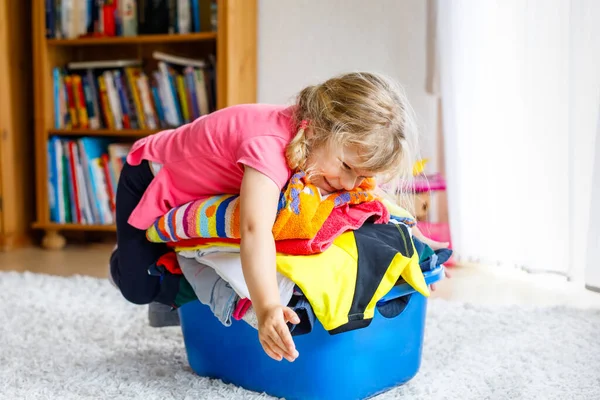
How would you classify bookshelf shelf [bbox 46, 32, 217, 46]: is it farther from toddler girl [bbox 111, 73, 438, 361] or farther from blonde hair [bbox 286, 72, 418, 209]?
blonde hair [bbox 286, 72, 418, 209]

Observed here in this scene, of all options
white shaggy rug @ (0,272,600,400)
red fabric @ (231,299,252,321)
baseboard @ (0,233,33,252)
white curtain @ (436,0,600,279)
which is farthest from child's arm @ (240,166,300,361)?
baseboard @ (0,233,33,252)

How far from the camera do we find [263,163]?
106cm

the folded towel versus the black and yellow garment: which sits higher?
the folded towel

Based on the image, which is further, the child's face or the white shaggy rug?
the white shaggy rug

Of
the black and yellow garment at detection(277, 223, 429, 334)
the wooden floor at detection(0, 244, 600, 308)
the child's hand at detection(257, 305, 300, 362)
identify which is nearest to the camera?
the child's hand at detection(257, 305, 300, 362)

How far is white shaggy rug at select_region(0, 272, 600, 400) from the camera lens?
121cm

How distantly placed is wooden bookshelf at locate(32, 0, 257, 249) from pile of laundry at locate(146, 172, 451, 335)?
1231 millimetres

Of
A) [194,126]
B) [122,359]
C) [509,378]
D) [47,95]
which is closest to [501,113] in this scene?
[509,378]

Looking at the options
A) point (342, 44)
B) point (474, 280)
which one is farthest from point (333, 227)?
point (342, 44)

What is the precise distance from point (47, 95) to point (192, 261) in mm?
1590

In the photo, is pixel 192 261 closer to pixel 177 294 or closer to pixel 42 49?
pixel 177 294

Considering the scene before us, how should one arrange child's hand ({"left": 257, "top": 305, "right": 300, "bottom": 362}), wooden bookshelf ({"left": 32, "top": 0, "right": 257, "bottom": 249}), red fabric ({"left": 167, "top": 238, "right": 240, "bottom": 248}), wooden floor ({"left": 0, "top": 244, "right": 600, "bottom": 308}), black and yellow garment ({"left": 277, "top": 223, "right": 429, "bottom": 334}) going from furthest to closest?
wooden bookshelf ({"left": 32, "top": 0, "right": 257, "bottom": 249}) < wooden floor ({"left": 0, "top": 244, "right": 600, "bottom": 308}) < red fabric ({"left": 167, "top": 238, "right": 240, "bottom": 248}) < black and yellow garment ({"left": 277, "top": 223, "right": 429, "bottom": 334}) < child's hand ({"left": 257, "top": 305, "right": 300, "bottom": 362})

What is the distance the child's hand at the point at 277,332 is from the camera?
0.91 metres

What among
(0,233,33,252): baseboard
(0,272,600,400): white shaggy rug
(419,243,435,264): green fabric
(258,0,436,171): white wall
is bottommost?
(0,233,33,252): baseboard
